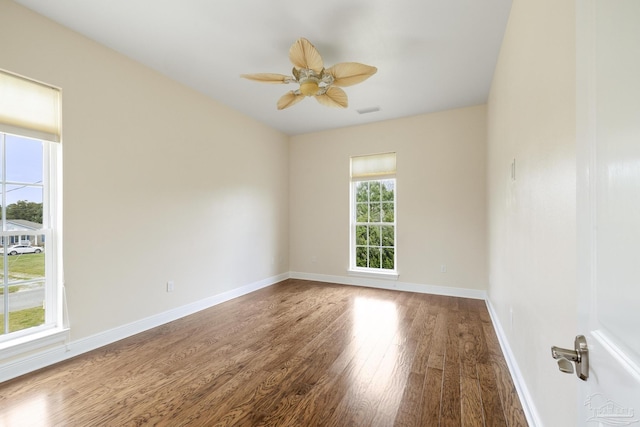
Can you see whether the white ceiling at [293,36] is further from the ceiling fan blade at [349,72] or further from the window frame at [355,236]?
the window frame at [355,236]

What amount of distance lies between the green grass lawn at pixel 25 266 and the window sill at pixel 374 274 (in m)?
3.98

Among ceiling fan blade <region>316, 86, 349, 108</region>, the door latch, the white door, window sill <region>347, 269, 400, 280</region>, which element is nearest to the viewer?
the white door

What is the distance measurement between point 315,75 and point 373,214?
9.58ft

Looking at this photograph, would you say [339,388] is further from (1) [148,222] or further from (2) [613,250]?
(1) [148,222]

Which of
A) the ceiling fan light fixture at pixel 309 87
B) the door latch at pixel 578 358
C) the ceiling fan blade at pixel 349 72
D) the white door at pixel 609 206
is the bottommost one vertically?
the door latch at pixel 578 358

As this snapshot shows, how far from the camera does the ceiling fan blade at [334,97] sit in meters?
2.79

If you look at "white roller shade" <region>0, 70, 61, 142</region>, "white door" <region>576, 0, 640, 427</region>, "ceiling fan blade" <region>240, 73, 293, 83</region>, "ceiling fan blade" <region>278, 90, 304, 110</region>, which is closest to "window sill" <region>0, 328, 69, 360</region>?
"white roller shade" <region>0, 70, 61, 142</region>

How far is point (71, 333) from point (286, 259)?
3424 millimetres

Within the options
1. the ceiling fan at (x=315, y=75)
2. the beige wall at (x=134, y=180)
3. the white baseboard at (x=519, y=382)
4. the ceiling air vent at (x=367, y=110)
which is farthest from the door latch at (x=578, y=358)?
the ceiling air vent at (x=367, y=110)

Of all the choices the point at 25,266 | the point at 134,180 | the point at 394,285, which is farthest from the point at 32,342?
the point at 394,285

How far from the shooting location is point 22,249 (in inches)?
88.5

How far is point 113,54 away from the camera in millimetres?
2719

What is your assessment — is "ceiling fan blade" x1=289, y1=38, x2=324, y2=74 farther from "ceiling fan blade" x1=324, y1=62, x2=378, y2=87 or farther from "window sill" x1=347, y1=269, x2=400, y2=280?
"window sill" x1=347, y1=269, x2=400, y2=280

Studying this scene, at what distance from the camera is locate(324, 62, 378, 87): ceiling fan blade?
7.57ft
